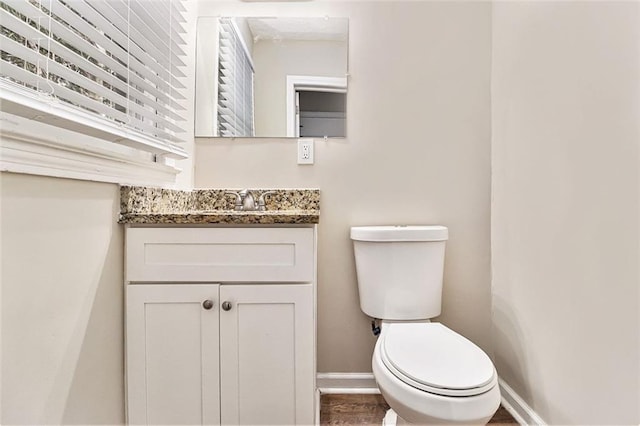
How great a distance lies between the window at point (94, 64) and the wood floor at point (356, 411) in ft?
3.97

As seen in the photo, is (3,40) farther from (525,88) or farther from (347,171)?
(525,88)

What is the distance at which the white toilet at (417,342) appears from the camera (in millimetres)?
823

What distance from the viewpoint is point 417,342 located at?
1058mm

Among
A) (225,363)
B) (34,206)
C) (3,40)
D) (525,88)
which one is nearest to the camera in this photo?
(3,40)

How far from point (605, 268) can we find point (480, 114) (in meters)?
0.86

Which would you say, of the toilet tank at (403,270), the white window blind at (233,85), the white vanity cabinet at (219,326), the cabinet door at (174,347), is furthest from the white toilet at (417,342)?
the white window blind at (233,85)

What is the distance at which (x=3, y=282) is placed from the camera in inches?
26.4

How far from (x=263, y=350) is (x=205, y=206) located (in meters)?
0.74

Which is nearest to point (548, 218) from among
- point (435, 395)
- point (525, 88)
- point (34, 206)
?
point (525, 88)

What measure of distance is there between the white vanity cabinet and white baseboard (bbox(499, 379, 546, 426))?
2.71ft

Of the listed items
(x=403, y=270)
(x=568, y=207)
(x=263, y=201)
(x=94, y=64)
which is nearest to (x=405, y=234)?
(x=403, y=270)

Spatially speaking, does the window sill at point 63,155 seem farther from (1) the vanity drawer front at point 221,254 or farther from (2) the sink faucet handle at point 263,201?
(2) the sink faucet handle at point 263,201

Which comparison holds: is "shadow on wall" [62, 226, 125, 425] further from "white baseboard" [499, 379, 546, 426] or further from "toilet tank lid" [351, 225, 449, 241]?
"white baseboard" [499, 379, 546, 426]

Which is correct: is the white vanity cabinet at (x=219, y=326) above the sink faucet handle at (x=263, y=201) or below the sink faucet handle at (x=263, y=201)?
below
